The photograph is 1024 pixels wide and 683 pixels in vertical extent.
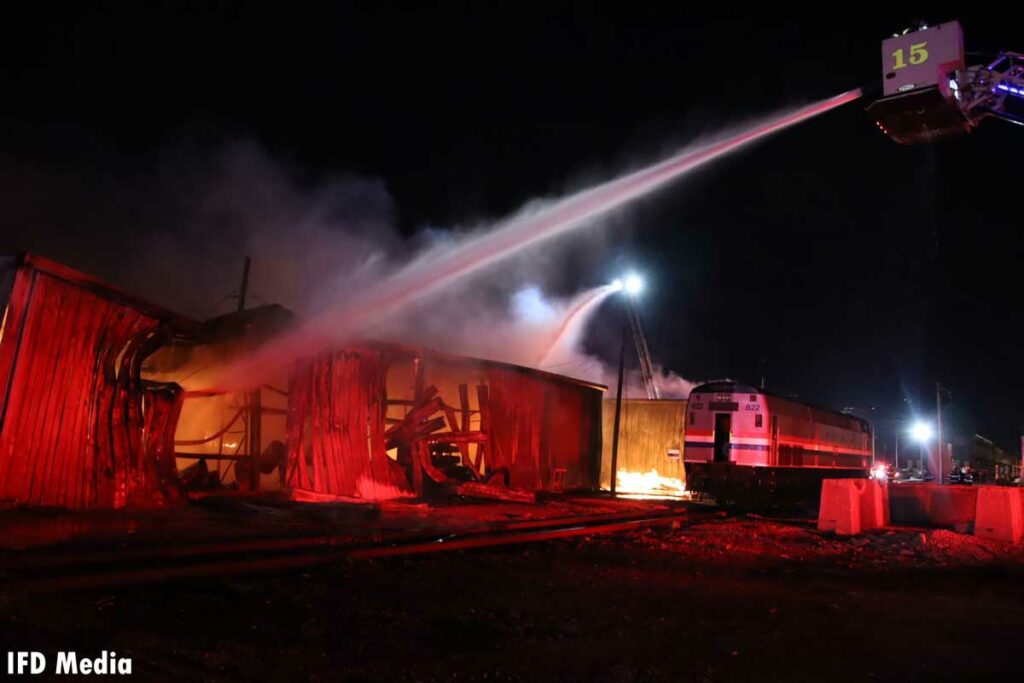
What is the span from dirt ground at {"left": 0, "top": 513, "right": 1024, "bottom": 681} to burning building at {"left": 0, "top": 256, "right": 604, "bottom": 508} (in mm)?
5306

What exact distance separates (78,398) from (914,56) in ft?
→ 48.5

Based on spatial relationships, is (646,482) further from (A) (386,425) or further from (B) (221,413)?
(B) (221,413)

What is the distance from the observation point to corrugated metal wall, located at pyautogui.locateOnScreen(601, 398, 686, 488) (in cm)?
2958

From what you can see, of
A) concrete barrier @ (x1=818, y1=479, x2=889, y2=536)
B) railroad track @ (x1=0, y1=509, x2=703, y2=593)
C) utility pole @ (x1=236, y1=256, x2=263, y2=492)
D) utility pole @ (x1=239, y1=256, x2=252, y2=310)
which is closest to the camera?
railroad track @ (x1=0, y1=509, x2=703, y2=593)

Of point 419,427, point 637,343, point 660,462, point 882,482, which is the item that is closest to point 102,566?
point 419,427

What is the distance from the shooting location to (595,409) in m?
26.0

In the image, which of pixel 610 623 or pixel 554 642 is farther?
pixel 610 623

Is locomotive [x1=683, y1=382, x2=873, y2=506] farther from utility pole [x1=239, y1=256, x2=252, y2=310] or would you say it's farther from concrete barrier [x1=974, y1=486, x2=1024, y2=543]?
utility pole [x1=239, y1=256, x2=252, y2=310]

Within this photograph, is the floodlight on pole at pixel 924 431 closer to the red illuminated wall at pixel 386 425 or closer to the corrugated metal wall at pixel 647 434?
the corrugated metal wall at pixel 647 434

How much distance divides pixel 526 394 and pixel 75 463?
12.4 meters

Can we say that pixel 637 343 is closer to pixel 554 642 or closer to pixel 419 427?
pixel 419 427

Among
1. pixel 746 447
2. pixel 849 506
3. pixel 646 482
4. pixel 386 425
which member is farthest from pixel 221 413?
pixel 646 482

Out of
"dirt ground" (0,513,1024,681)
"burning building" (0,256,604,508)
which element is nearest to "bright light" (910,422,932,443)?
"burning building" (0,256,604,508)

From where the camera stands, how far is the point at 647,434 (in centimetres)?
3011
